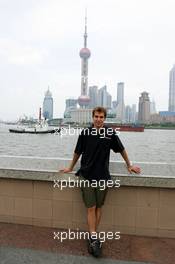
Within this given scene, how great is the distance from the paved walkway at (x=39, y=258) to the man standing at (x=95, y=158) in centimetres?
25

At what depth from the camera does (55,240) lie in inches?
175

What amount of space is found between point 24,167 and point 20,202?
506mm

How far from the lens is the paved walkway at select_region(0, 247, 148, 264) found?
3707 mm

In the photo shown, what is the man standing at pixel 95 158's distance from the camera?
414 cm

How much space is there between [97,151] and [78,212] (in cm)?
113

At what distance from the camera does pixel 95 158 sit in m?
4.13

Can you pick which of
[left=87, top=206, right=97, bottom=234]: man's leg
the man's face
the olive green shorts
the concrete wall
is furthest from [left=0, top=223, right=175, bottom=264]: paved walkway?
the man's face

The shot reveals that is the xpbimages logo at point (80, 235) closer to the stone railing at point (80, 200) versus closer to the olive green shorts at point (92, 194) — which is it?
the stone railing at point (80, 200)

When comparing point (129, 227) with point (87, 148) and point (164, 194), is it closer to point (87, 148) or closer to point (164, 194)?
point (164, 194)

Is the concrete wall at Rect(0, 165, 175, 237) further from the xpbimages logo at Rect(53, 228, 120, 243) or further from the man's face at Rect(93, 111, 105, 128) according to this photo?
the man's face at Rect(93, 111, 105, 128)

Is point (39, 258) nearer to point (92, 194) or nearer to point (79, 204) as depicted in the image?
point (92, 194)

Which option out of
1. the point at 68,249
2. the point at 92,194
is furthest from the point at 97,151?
the point at 68,249

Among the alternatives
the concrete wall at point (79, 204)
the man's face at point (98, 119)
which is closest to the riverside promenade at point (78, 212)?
the concrete wall at point (79, 204)

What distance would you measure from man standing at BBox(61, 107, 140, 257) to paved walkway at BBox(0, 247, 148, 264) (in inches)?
10.0
